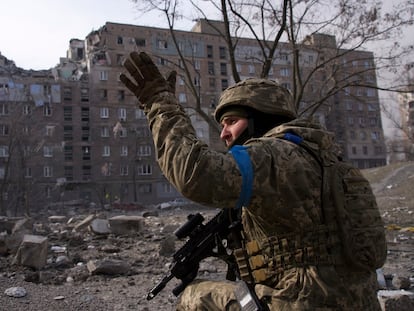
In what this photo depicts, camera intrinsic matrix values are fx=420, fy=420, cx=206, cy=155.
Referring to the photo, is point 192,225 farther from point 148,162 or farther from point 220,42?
point 220,42

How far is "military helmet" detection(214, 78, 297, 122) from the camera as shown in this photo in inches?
73.0

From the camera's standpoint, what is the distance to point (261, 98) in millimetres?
1857

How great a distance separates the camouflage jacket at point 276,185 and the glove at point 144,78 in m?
0.05

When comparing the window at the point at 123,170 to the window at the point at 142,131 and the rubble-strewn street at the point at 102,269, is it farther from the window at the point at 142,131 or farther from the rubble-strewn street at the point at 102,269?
the rubble-strewn street at the point at 102,269

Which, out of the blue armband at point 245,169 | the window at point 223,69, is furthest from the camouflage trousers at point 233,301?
the window at point 223,69

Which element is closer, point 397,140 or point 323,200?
point 323,200

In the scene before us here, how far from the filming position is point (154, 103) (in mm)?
1741

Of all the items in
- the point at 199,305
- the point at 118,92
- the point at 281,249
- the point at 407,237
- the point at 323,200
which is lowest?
the point at 407,237

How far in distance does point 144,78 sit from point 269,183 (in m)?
0.70

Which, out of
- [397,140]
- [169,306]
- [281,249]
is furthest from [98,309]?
[397,140]

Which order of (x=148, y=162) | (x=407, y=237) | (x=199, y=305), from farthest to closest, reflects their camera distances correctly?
1. (x=148, y=162)
2. (x=407, y=237)
3. (x=199, y=305)

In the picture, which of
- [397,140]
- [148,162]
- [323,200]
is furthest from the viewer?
[148,162]

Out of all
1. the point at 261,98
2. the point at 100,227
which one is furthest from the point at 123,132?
the point at 261,98

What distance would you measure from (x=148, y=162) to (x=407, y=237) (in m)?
37.0
